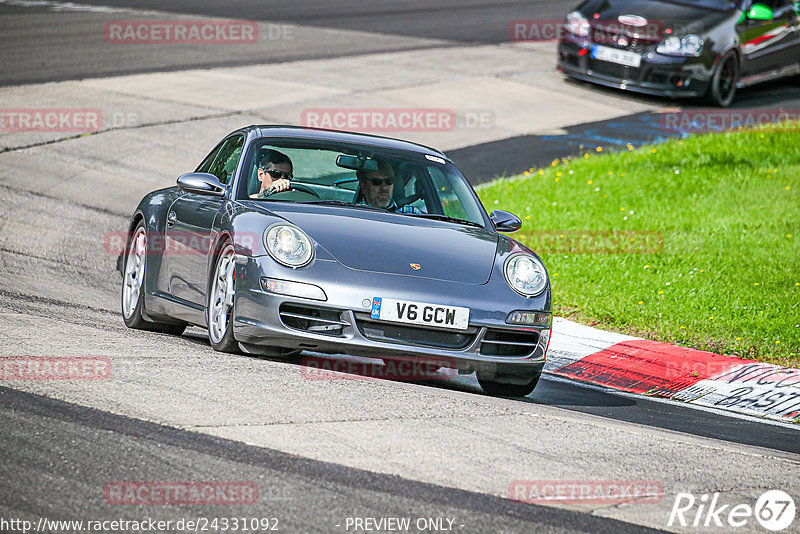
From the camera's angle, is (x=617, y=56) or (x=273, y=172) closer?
(x=273, y=172)

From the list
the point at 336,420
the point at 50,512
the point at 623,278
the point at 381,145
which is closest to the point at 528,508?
the point at 336,420

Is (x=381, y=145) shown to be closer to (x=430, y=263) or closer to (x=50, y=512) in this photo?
(x=430, y=263)

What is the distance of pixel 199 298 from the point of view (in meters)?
7.27

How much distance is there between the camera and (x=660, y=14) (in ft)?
60.6

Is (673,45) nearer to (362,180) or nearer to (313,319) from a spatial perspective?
(362,180)

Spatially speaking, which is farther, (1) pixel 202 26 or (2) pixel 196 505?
(1) pixel 202 26

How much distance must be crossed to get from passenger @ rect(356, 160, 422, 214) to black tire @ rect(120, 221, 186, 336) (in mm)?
1658

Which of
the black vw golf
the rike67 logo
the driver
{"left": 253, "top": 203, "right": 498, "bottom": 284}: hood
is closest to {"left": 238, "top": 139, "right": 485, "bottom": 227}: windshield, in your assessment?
the driver

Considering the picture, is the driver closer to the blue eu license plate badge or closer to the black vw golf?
the blue eu license plate badge

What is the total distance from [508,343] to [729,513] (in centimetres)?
218

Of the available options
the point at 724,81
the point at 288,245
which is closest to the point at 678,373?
the point at 288,245

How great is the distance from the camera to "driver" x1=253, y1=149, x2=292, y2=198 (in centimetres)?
741

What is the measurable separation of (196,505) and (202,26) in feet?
65.5

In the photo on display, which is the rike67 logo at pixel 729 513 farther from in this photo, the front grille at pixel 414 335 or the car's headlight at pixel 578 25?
the car's headlight at pixel 578 25
